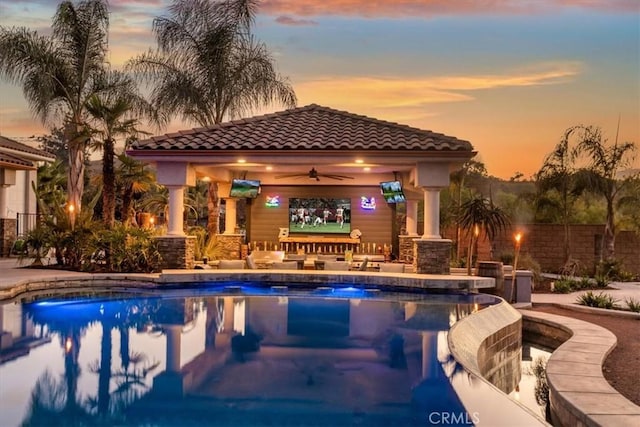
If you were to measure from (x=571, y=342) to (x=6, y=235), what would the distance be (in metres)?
19.9

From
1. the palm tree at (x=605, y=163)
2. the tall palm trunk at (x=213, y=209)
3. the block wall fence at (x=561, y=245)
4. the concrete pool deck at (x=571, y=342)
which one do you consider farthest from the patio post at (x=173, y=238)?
the palm tree at (x=605, y=163)

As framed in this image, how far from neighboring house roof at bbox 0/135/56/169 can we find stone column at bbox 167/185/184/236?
778cm

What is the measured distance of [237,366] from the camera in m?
6.98

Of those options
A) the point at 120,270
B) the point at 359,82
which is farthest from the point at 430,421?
the point at 359,82

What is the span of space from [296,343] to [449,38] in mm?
17824

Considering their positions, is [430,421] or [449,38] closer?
[430,421]

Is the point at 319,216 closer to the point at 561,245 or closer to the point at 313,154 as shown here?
the point at 313,154

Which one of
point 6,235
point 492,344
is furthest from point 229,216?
point 492,344

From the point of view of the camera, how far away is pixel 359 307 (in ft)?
39.7

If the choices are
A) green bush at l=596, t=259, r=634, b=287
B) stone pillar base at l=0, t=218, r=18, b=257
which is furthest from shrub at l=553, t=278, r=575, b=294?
stone pillar base at l=0, t=218, r=18, b=257

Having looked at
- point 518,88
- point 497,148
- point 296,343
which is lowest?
point 296,343

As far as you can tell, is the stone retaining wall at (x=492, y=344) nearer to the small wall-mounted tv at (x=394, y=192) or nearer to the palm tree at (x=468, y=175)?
the small wall-mounted tv at (x=394, y=192)

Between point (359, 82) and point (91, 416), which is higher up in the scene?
point (359, 82)

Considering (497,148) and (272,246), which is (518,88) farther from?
(272,246)
